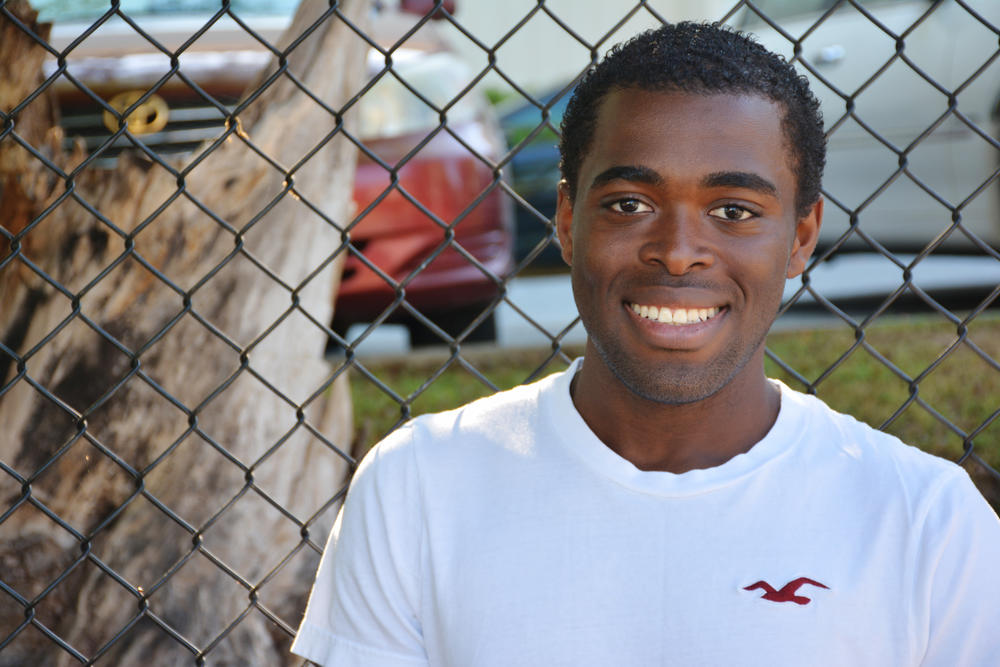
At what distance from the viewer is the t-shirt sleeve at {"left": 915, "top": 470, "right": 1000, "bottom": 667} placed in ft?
4.39

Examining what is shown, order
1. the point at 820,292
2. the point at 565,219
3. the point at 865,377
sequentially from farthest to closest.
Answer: the point at 820,292 → the point at 865,377 → the point at 565,219

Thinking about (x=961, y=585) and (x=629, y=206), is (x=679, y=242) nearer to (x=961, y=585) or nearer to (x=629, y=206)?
(x=629, y=206)

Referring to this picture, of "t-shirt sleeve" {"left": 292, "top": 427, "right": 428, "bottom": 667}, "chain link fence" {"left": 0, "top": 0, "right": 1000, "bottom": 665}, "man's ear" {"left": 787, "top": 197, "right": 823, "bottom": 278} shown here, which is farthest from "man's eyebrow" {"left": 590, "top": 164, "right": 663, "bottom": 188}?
"chain link fence" {"left": 0, "top": 0, "right": 1000, "bottom": 665}

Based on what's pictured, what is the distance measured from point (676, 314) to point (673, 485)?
23 cm

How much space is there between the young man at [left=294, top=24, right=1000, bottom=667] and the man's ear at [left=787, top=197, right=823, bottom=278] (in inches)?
0.7

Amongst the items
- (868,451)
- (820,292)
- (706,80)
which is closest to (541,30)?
(820,292)

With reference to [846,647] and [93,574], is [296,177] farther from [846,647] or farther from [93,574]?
[846,647]

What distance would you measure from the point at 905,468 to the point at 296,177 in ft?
5.86

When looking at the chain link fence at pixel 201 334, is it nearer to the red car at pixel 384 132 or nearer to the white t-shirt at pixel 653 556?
the red car at pixel 384 132

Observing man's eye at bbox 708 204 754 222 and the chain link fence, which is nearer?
man's eye at bbox 708 204 754 222

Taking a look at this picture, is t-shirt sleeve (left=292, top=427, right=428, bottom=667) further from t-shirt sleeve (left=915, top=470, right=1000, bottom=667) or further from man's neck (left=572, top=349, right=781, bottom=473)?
t-shirt sleeve (left=915, top=470, right=1000, bottom=667)

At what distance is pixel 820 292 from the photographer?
6543mm

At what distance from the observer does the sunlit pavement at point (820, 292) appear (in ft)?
19.4

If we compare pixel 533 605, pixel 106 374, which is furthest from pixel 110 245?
pixel 533 605
